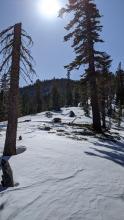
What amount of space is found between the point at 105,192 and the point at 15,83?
7344 mm

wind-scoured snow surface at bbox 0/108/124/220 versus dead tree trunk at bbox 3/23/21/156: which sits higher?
dead tree trunk at bbox 3/23/21/156

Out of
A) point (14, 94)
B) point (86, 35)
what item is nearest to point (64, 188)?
point (14, 94)

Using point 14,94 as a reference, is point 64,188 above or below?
below

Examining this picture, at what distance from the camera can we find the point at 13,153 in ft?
41.6

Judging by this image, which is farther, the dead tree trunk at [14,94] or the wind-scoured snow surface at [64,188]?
the dead tree trunk at [14,94]

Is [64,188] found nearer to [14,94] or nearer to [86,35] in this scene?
[14,94]

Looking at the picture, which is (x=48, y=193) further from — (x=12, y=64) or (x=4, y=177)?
(x=12, y=64)

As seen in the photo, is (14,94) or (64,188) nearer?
(64,188)

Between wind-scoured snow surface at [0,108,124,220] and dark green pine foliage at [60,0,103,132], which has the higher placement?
dark green pine foliage at [60,0,103,132]

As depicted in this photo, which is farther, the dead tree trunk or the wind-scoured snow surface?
the dead tree trunk

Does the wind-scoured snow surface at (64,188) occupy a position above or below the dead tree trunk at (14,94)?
below

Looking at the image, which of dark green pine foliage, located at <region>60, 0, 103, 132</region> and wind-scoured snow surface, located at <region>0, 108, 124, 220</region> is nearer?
wind-scoured snow surface, located at <region>0, 108, 124, 220</region>

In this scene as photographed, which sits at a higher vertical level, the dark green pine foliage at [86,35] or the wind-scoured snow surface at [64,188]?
the dark green pine foliage at [86,35]

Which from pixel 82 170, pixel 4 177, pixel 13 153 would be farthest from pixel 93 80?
pixel 4 177
